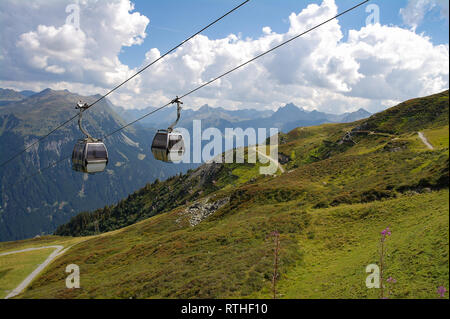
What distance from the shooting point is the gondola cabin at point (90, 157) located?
56.7ft

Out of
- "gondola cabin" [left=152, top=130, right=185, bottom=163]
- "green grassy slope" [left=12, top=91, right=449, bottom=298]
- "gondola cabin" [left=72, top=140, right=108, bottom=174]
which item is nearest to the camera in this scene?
"green grassy slope" [left=12, top=91, right=449, bottom=298]

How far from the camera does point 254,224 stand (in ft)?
111

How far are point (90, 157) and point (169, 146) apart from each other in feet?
16.7

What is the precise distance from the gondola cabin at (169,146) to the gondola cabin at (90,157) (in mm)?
3249

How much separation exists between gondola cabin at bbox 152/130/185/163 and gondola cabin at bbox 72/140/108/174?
3.25 meters

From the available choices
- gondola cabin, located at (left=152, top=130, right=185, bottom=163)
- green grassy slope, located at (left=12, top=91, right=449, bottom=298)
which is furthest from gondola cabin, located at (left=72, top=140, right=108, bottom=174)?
green grassy slope, located at (left=12, top=91, right=449, bottom=298)

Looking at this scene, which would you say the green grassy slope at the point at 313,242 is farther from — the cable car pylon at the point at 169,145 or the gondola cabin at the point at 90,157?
the gondola cabin at the point at 90,157

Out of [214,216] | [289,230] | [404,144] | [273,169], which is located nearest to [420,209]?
[289,230]

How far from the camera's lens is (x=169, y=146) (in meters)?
17.0

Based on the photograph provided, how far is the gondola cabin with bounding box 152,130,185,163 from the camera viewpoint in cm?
1708

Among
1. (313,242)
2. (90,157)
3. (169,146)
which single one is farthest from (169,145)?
A: (313,242)

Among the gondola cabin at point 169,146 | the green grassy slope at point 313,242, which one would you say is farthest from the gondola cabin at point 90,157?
the green grassy slope at point 313,242

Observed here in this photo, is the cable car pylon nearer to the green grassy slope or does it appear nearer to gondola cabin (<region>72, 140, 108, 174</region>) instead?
gondola cabin (<region>72, 140, 108, 174</region>)
